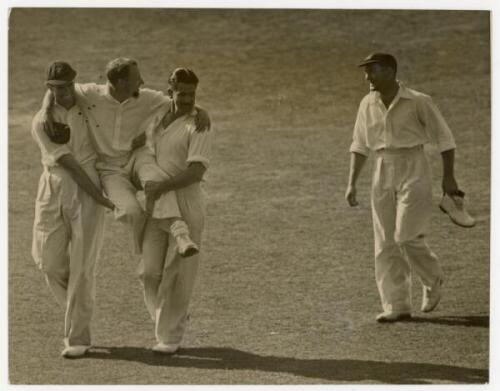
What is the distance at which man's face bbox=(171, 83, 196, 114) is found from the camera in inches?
411

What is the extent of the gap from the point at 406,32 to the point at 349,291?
24.6 feet

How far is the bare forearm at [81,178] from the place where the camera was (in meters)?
10.5

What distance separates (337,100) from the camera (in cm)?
1752

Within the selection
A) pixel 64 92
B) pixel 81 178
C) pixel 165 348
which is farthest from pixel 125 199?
pixel 165 348

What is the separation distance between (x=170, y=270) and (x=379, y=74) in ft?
6.92

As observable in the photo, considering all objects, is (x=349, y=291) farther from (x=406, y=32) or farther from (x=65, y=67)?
(x=406, y=32)

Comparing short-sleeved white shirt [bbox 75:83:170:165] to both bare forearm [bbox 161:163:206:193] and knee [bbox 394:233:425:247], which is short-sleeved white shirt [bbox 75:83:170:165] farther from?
knee [bbox 394:233:425:247]

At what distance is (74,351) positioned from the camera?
10.6 m

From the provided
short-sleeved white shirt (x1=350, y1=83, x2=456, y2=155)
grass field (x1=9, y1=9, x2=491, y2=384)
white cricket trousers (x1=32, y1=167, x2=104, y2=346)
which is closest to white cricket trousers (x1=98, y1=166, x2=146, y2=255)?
white cricket trousers (x1=32, y1=167, x2=104, y2=346)

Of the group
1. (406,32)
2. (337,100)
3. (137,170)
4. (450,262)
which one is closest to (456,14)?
(406,32)

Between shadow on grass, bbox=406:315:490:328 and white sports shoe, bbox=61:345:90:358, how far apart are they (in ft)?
7.89

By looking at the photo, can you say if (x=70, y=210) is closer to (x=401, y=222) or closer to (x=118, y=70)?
(x=118, y=70)
